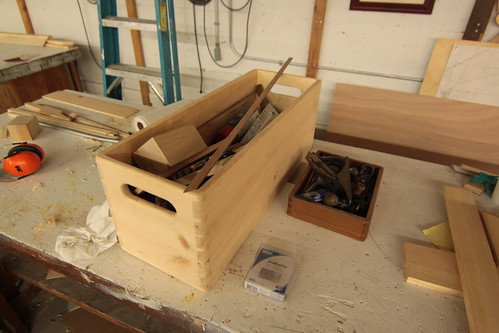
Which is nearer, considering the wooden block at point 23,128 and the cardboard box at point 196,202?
the cardboard box at point 196,202

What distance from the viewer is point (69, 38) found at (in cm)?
253

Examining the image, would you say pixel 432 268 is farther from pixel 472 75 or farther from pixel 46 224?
pixel 472 75

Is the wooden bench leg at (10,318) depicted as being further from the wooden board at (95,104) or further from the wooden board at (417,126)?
the wooden board at (417,126)

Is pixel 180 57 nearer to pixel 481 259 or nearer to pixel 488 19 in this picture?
pixel 488 19

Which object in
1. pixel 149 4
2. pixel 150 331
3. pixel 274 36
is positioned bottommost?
pixel 150 331

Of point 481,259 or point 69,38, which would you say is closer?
point 481,259

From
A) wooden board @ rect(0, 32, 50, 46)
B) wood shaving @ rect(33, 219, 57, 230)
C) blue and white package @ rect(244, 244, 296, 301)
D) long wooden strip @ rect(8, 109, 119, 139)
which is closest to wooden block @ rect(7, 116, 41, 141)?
long wooden strip @ rect(8, 109, 119, 139)

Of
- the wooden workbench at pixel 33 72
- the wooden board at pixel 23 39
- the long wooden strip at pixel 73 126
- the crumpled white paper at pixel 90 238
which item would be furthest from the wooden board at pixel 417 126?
the wooden board at pixel 23 39

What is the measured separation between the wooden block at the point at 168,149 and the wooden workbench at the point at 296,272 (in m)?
0.21

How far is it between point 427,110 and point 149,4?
1.87 meters

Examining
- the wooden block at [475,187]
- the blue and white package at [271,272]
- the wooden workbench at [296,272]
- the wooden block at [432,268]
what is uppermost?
the wooden block at [475,187]

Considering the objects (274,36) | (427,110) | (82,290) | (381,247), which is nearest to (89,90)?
(274,36)

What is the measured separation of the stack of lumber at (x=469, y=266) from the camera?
506 mm

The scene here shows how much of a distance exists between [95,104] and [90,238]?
2.57ft
